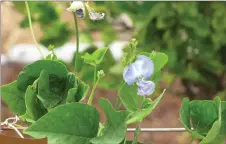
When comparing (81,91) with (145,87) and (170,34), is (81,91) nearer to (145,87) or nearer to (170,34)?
(145,87)

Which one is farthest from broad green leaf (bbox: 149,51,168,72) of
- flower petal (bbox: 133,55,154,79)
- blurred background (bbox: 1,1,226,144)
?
blurred background (bbox: 1,1,226,144)

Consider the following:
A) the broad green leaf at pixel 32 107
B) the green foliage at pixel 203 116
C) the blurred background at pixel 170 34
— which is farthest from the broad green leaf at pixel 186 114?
the blurred background at pixel 170 34

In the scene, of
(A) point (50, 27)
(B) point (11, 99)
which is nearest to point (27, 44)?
(A) point (50, 27)

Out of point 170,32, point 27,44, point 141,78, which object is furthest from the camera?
point 27,44

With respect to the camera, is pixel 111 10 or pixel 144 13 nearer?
pixel 144 13

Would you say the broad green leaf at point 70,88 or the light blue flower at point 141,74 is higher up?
the light blue flower at point 141,74

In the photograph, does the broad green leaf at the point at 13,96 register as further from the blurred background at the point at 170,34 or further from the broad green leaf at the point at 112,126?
the blurred background at the point at 170,34

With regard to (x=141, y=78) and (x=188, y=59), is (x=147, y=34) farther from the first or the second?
(x=141, y=78)
